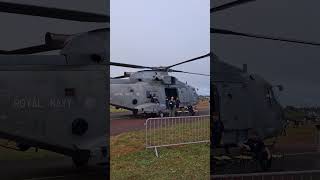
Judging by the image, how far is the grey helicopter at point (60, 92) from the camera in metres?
3.16

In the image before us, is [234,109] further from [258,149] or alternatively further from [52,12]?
[52,12]

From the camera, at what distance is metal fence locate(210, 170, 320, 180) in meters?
3.74

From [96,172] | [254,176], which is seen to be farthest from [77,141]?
[254,176]

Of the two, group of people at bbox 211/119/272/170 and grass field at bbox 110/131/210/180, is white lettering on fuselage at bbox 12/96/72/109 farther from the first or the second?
group of people at bbox 211/119/272/170

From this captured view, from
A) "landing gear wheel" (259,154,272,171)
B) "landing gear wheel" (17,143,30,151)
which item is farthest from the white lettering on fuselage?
"landing gear wheel" (259,154,272,171)

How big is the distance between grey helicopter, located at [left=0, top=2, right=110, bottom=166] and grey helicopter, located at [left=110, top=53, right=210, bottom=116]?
0.10m

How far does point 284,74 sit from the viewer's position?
3.83 meters

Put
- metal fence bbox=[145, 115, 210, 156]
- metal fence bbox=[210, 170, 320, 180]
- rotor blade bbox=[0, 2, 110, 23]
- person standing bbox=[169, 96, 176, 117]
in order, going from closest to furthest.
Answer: rotor blade bbox=[0, 2, 110, 23] < metal fence bbox=[145, 115, 210, 156] < person standing bbox=[169, 96, 176, 117] < metal fence bbox=[210, 170, 320, 180]

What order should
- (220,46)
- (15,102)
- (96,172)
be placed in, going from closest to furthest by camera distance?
1. (15,102)
2. (96,172)
3. (220,46)

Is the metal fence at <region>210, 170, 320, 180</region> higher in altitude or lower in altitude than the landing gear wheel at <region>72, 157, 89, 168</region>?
lower

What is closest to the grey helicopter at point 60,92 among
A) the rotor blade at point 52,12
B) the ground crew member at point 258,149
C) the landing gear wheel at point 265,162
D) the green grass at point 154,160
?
the rotor blade at point 52,12

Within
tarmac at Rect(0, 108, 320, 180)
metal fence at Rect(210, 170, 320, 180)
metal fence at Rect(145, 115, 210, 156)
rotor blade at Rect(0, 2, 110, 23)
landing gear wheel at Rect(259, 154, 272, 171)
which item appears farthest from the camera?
landing gear wheel at Rect(259, 154, 272, 171)

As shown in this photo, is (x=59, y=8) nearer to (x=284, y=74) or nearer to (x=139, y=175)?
(x=139, y=175)

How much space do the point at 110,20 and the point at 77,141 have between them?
794 millimetres
